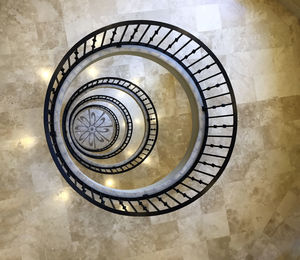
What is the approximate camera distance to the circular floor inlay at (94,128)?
9.41m

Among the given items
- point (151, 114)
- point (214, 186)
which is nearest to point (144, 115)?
point (151, 114)

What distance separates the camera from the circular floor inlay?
30.9 ft

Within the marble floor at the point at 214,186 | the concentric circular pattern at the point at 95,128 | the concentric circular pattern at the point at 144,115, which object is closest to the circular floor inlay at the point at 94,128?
the concentric circular pattern at the point at 95,128

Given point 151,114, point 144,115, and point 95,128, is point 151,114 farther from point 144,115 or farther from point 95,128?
point 95,128

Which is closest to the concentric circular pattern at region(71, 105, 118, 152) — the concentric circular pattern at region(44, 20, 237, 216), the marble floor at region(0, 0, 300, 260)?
the concentric circular pattern at region(44, 20, 237, 216)

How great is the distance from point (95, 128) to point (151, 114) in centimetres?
270

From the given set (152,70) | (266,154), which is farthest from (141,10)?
(266,154)

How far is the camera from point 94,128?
9.54 metres

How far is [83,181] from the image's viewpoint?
15.4 feet

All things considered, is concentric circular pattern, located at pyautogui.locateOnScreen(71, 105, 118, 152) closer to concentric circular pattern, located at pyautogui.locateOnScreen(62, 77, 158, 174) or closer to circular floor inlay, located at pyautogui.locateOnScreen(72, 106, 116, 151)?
circular floor inlay, located at pyautogui.locateOnScreen(72, 106, 116, 151)

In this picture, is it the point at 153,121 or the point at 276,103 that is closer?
the point at 276,103

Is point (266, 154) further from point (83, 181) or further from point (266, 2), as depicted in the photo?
point (83, 181)

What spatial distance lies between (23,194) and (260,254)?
487cm

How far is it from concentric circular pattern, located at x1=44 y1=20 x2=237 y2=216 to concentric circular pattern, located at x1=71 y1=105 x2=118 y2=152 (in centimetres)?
72
